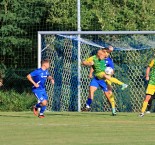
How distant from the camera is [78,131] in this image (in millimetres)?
15992

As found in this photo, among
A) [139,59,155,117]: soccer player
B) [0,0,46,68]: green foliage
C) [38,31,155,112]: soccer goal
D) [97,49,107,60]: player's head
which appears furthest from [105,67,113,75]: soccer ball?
[0,0,46,68]: green foliage

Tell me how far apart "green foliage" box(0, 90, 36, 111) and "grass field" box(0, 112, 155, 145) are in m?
7.88

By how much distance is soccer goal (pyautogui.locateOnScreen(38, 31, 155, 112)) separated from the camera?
87.4 ft

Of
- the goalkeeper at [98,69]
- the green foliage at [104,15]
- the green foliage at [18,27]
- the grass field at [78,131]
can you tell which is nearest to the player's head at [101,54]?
the goalkeeper at [98,69]

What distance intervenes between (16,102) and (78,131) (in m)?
12.8

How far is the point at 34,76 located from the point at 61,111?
5415 millimetres

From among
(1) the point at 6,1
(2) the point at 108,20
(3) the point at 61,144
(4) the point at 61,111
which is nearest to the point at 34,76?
(4) the point at 61,111

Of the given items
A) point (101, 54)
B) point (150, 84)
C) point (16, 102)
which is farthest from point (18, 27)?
point (150, 84)

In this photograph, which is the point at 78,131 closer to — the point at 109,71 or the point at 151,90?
the point at 151,90

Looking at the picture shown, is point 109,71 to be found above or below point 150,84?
above

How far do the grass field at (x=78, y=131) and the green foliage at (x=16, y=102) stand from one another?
25.8ft

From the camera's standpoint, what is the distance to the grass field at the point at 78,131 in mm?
13766

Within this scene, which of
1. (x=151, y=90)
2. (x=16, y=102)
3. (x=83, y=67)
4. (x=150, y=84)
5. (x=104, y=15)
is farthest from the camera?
(x=104, y=15)

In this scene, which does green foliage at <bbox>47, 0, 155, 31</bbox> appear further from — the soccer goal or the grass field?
the grass field
